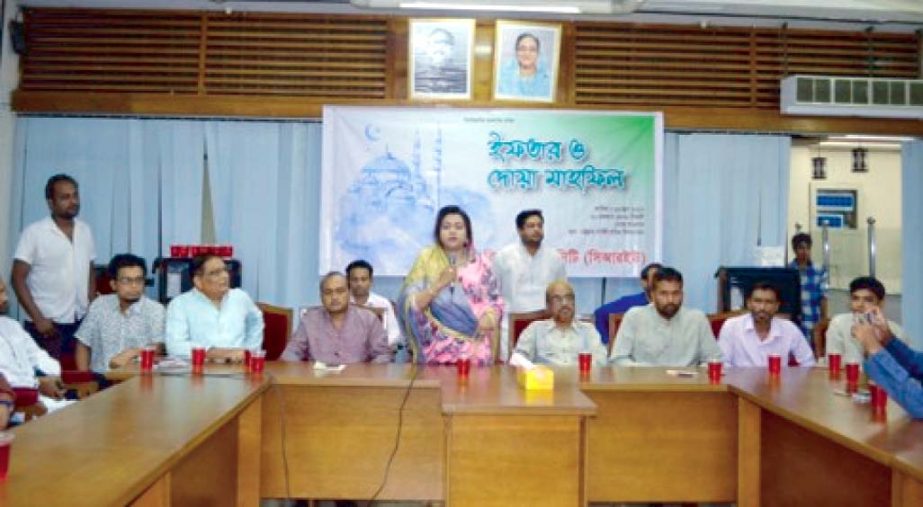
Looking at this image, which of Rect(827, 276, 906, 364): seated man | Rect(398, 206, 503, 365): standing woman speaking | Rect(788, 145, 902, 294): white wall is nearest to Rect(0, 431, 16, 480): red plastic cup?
Rect(398, 206, 503, 365): standing woman speaking

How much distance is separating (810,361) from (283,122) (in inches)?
142

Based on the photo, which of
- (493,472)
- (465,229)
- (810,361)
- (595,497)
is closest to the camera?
(493,472)

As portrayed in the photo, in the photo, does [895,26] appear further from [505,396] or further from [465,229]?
[505,396]

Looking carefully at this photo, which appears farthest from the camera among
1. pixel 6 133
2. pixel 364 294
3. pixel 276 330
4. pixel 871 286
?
pixel 6 133

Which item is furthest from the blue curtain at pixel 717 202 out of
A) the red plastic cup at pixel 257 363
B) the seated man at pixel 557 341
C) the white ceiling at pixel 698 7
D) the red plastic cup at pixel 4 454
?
the red plastic cup at pixel 4 454

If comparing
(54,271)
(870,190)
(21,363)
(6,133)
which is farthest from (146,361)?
(870,190)

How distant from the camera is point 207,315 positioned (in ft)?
14.2

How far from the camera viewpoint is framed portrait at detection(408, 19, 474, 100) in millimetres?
5910

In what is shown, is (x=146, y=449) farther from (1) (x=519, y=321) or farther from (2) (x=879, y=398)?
(1) (x=519, y=321)

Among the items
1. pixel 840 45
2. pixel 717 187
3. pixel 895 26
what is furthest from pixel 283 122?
pixel 895 26

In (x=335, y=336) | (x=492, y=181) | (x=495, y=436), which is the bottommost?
(x=495, y=436)

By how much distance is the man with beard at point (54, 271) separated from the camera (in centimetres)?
509

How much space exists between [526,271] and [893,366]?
291 cm

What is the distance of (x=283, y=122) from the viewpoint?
6.02 metres
